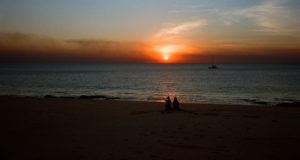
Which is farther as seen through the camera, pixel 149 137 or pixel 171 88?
pixel 171 88

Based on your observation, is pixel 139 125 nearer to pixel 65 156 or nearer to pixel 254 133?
pixel 65 156

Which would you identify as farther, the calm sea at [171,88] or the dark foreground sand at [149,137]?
the calm sea at [171,88]

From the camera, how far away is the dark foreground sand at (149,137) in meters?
6.43

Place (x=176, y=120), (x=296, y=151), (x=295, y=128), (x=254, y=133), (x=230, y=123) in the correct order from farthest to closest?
(x=176, y=120)
(x=230, y=123)
(x=295, y=128)
(x=254, y=133)
(x=296, y=151)

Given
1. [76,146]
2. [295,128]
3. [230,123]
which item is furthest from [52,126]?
[295,128]

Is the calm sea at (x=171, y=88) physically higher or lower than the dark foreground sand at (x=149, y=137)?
lower

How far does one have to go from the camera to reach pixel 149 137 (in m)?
8.04

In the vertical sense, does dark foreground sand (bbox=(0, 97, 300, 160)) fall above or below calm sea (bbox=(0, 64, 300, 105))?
above

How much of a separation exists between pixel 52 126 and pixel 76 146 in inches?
137

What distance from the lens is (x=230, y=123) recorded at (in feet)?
33.6

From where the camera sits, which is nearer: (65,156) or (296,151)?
(65,156)

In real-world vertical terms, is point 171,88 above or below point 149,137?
below

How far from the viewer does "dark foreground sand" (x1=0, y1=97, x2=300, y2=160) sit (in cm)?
643

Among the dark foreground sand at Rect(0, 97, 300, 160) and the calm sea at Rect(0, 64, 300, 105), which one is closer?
the dark foreground sand at Rect(0, 97, 300, 160)
